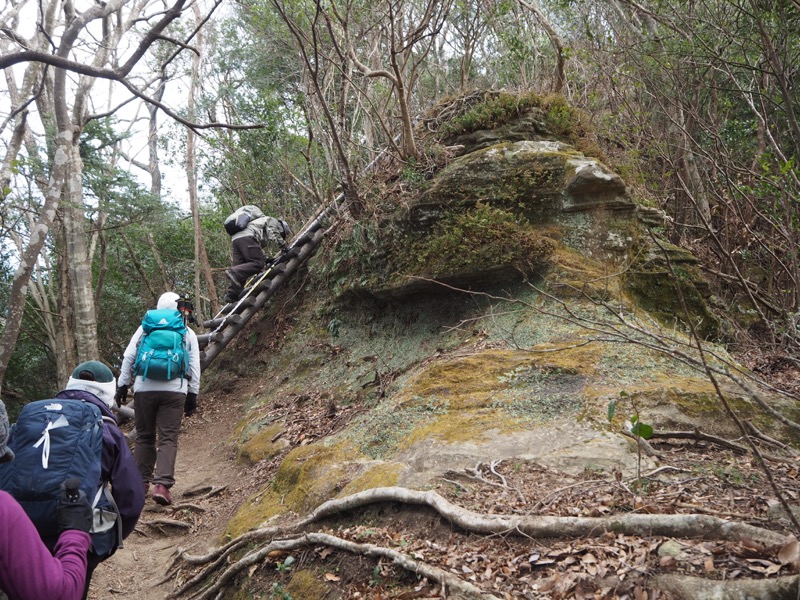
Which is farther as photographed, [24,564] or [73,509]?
[73,509]

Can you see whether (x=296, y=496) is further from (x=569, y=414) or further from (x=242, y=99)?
(x=242, y=99)

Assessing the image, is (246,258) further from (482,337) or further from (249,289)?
(482,337)

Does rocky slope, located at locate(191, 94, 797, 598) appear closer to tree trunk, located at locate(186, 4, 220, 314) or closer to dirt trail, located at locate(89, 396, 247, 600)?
dirt trail, located at locate(89, 396, 247, 600)

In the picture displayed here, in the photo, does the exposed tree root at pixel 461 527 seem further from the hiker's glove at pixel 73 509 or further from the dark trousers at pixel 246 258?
the dark trousers at pixel 246 258

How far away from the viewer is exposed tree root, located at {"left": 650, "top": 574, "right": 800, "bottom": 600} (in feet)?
7.36

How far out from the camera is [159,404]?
22.3ft

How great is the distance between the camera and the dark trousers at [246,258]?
34.1 ft

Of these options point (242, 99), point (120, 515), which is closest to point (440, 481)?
point (120, 515)

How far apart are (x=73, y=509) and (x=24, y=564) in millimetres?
465

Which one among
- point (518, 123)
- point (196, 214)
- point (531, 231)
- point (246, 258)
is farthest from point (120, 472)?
point (196, 214)

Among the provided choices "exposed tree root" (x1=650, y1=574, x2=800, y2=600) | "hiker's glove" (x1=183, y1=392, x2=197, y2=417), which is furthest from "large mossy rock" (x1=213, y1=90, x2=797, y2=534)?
"exposed tree root" (x1=650, y1=574, x2=800, y2=600)

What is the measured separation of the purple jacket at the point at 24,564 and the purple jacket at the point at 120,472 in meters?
0.77

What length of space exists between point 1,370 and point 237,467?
10.1ft

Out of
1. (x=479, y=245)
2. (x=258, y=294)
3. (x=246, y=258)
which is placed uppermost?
(x=246, y=258)
